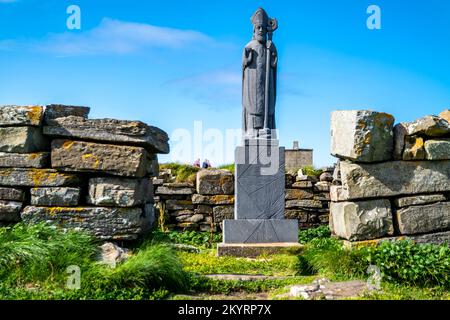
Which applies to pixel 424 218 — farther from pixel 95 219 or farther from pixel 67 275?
pixel 67 275

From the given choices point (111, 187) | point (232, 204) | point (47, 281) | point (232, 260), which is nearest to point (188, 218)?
point (232, 204)

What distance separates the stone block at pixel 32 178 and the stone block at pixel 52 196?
0.06 m

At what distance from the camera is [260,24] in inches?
356

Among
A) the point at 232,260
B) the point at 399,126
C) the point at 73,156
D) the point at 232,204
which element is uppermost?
the point at 399,126

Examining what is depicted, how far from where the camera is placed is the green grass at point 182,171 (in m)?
11.4

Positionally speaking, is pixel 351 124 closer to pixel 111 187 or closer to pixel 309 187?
pixel 111 187

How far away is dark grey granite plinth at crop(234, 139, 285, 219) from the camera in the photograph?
329 inches

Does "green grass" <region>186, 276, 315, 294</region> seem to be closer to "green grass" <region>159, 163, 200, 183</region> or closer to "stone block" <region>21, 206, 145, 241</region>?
"stone block" <region>21, 206, 145, 241</region>

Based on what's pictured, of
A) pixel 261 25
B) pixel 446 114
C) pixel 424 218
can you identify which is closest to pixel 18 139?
pixel 261 25

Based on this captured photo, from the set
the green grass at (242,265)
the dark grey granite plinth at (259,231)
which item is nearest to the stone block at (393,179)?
the green grass at (242,265)

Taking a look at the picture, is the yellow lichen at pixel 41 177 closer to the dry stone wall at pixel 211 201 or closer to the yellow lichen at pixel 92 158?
the yellow lichen at pixel 92 158
